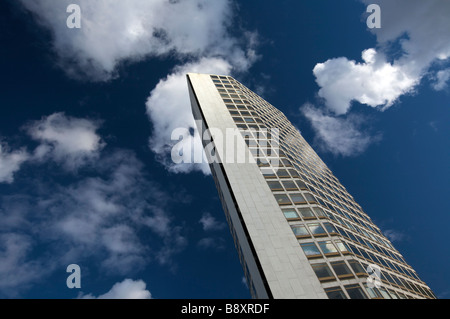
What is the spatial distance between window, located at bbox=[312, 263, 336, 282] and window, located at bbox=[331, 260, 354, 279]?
A: 3.36 feet

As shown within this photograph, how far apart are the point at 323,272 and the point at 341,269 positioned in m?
2.86

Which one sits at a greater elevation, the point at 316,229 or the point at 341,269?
the point at 316,229

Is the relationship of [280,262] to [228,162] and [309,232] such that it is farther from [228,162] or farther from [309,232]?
[228,162]

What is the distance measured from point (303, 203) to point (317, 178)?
1911 cm

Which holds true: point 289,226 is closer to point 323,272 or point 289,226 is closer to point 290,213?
point 290,213

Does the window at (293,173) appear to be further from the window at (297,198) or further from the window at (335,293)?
the window at (335,293)

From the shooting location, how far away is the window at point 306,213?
38344mm

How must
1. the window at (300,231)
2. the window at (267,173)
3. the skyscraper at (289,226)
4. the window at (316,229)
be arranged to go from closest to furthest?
1. the skyscraper at (289,226)
2. the window at (300,231)
3. the window at (316,229)
4. the window at (267,173)

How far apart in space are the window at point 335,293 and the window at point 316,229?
26.4 feet

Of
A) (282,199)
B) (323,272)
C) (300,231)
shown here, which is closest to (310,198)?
(282,199)

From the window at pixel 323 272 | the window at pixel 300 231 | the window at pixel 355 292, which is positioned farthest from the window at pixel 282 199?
the window at pixel 355 292

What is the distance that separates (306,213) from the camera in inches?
1533

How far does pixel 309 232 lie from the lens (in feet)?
117
